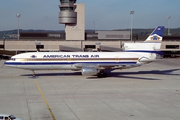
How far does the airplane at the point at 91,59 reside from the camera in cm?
3875

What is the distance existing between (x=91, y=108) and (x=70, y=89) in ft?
29.2

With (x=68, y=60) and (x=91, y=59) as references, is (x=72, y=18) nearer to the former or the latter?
(x=91, y=59)

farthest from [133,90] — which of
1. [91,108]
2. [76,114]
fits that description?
[76,114]

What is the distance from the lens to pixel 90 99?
25.0 metres

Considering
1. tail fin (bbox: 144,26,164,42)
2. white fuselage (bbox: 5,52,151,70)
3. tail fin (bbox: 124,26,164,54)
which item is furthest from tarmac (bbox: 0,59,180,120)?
tail fin (bbox: 144,26,164,42)

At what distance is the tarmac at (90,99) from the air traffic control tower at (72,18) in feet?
179

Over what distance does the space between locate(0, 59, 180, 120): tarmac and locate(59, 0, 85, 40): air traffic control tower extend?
54415 mm

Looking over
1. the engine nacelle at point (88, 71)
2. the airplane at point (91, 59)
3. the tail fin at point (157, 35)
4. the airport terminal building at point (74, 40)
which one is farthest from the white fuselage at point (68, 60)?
the airport terminal building at point (74, 40)

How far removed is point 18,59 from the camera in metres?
38.8

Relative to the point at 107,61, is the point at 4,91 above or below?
below

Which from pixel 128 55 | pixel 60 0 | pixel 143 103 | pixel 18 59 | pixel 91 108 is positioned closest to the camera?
pixel 91 108

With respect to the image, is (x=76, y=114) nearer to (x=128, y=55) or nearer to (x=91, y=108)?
(x=91, y=108)

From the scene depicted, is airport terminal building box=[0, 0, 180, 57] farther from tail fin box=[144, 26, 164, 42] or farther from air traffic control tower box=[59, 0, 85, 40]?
tail fin box=[144, 26, 164, 42]

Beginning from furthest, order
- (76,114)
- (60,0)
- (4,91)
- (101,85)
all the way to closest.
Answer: (60,0), (101,85), (4,91), (76,114)
